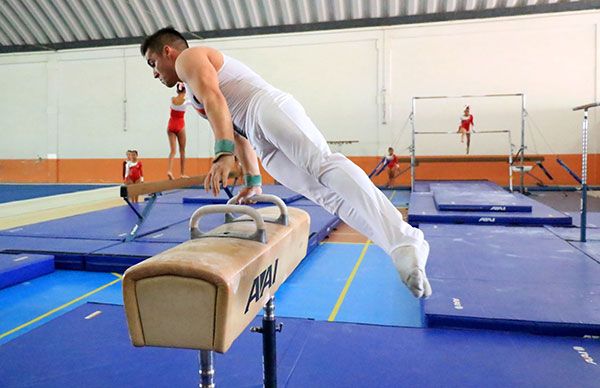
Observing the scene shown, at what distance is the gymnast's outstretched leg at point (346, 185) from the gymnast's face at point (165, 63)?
1.80 ft

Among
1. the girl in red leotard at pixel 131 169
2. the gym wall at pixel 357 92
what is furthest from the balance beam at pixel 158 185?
the gym wall at pixel 357 92

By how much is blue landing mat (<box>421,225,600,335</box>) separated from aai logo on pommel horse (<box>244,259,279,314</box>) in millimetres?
1167

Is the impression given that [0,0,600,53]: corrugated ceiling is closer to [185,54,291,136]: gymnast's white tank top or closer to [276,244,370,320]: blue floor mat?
[276,244,370,320]: blue floor mat

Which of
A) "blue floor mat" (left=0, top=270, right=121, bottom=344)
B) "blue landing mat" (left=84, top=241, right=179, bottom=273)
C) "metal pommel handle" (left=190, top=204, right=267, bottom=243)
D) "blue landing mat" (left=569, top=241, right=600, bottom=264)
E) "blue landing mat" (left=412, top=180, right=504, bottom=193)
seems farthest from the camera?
"blue landing mat" (left=412, top=180, right=504, bottom=193)

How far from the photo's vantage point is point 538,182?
11.0 meters

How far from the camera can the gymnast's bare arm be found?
70.7 inches

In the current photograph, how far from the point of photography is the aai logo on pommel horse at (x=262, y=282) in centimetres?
137

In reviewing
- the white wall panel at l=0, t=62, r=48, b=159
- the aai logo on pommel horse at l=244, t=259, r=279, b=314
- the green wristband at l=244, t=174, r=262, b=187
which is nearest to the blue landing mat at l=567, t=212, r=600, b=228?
the green wristband at l=244, t=174, r=262, b=187

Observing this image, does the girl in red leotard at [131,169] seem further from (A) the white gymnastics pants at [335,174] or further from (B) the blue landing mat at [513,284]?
(A) the white gymnastics pants at [335,174]

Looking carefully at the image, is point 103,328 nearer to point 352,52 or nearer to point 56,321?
point 56,321

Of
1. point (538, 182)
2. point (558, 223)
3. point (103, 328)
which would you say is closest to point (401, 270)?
point (103, 328)

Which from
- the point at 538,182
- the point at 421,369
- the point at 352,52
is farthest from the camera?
the point at 352,52

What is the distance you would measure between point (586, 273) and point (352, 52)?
9746 millimetres

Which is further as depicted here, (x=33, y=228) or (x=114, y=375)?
(x=33, y=228)
